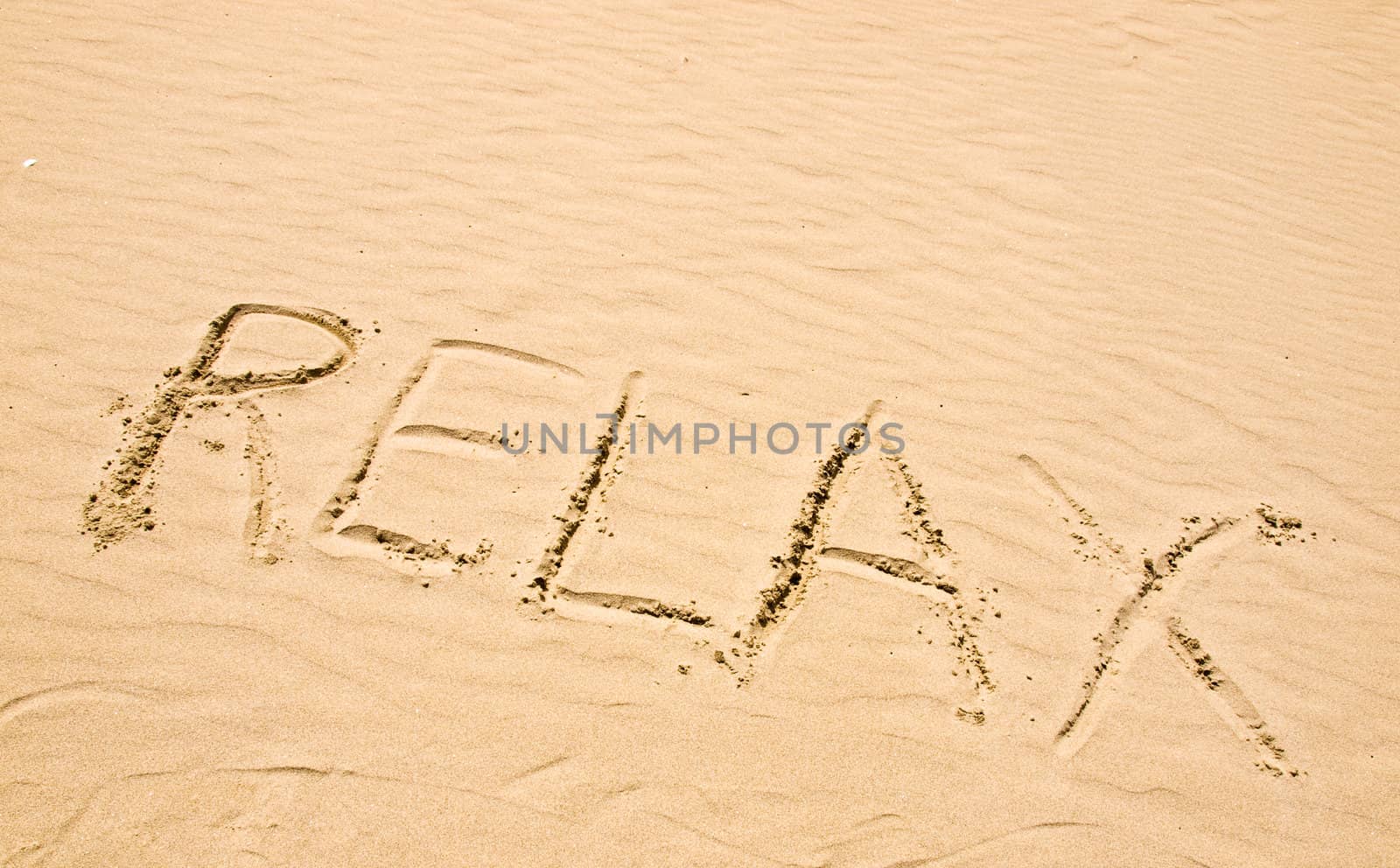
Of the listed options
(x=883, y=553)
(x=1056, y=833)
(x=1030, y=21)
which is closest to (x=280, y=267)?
(x=883, y=553)

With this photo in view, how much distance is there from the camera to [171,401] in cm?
272

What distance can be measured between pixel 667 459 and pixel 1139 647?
5.12 feet

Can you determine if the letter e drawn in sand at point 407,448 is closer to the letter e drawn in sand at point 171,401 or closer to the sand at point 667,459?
the sand at point 667,459

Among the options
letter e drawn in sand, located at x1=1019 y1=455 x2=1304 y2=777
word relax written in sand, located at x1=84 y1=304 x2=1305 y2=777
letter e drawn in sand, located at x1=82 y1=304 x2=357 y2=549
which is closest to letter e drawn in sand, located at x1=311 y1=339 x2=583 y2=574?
word relax written in sand, located at x1=84 y1=304 x2=1305 y2=777

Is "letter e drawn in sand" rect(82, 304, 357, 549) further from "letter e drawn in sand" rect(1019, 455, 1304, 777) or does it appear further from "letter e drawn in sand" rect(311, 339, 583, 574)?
"letter e drawn in sand" rect(1019, 455, 1304, 777)

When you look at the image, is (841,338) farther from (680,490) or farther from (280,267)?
(280,267)

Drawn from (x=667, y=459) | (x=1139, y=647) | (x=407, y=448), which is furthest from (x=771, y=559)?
(x=407, y=448)

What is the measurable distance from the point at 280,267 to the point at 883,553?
8.20 ft

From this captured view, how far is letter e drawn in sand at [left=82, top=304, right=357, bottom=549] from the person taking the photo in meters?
2.46

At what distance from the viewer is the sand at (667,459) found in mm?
2111

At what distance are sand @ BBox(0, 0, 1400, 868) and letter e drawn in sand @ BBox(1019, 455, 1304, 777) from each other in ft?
0.06
